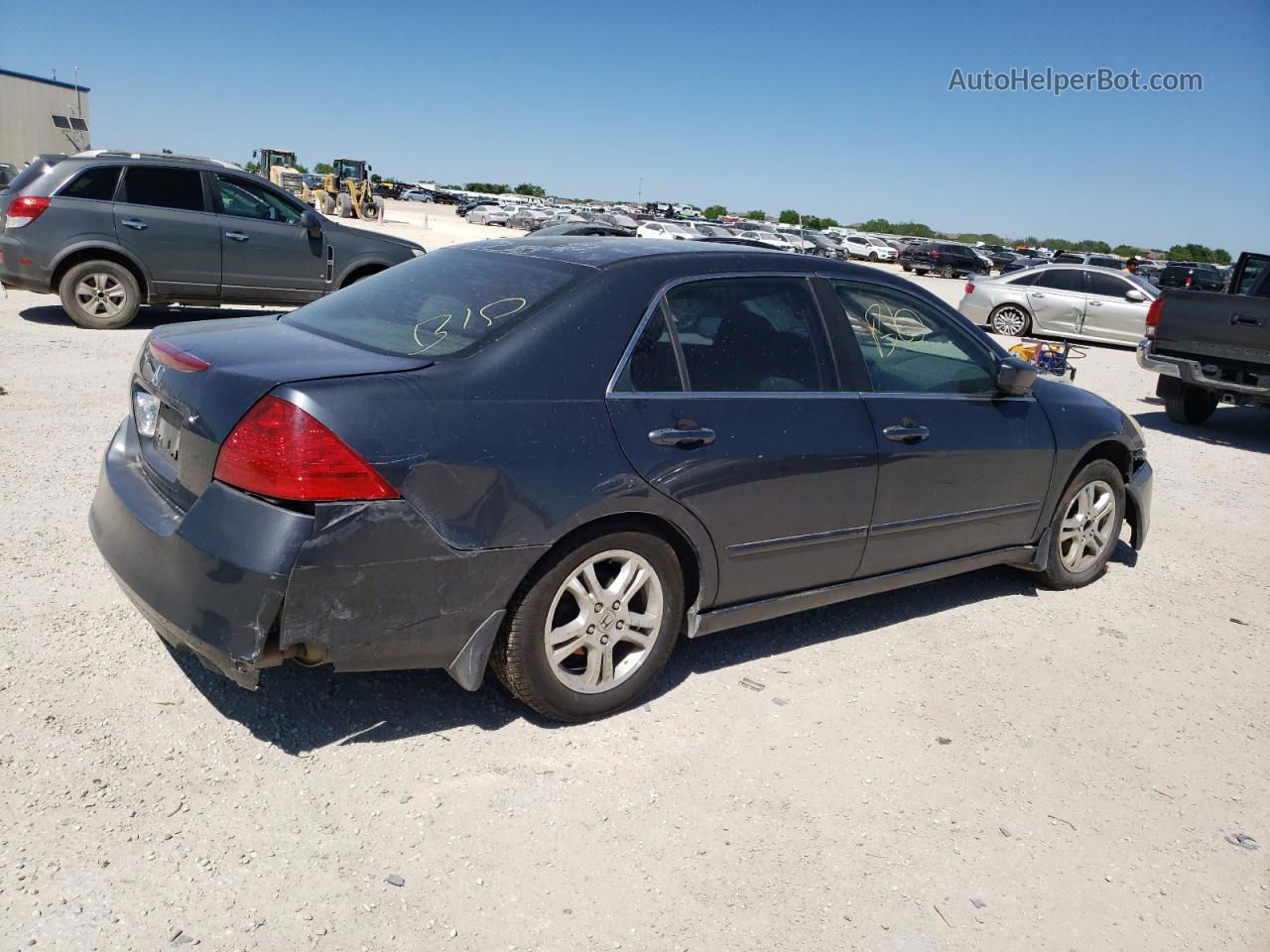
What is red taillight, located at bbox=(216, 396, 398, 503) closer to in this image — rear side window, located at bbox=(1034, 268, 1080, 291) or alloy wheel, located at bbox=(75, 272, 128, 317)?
alloy wheel, located at bbox=(75, 272, 128, 317)

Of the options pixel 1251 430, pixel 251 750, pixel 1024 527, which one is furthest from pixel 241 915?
pixel 1251 430

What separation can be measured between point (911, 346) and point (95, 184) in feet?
29.8

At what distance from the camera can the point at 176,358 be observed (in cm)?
329

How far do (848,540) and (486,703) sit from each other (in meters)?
1.57

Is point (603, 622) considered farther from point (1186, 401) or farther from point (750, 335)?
point (1186, 401)

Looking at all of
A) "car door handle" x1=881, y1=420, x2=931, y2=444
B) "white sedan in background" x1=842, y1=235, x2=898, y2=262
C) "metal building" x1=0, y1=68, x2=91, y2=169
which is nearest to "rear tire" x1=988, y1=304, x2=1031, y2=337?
"car door handle" x1=881, y1=420, x2=931, y2=444

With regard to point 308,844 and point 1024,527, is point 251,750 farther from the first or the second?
point 1024,527

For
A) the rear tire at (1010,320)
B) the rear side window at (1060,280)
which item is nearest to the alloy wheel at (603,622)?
the rear tire at (1010,320)

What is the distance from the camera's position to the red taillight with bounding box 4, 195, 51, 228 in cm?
988

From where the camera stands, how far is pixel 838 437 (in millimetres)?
3932

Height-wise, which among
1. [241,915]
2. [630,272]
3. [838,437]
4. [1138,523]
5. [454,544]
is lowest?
[241,915]

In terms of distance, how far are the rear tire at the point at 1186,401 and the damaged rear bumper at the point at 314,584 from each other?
10006 millimetres

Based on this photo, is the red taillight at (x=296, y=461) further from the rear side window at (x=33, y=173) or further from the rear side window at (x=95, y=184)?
the rear side window at (x=33, y=173)

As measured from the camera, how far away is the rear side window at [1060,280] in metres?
18.8
